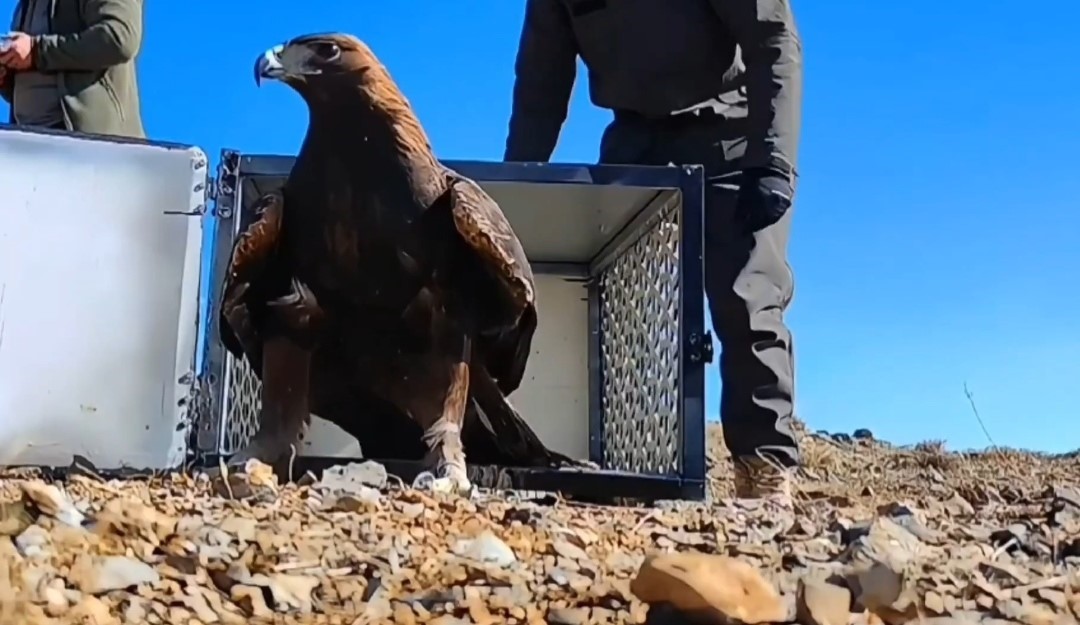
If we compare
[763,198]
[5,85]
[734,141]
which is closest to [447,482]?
[763,198]

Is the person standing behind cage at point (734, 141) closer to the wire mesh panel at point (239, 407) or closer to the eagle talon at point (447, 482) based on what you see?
the eagle talon at point (447, 482)

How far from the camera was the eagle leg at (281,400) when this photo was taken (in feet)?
11.3

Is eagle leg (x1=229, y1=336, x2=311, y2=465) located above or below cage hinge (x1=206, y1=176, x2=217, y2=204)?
below

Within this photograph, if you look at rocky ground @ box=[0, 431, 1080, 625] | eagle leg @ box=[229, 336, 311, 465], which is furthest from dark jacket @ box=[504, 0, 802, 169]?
rocky ground @ box=[0, 431, 1080, 625]

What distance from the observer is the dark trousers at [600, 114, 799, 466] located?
4.11 m

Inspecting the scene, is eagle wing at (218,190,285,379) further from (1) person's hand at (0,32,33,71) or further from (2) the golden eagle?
(1) person's hand at (0,32,33,71)

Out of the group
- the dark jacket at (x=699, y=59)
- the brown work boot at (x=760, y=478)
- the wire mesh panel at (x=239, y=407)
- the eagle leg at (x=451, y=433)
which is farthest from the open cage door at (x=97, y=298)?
the brown work boot at (x=760, y=478)

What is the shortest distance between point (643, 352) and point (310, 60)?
1396 millimetres

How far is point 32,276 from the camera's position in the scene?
11.7 ft

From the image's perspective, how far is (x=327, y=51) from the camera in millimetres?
3520

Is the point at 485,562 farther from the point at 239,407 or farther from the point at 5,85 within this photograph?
the point at 5,85

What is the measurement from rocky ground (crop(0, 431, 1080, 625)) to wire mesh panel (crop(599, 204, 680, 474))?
3.41ft

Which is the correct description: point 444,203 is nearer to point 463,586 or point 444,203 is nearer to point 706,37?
point 706,37

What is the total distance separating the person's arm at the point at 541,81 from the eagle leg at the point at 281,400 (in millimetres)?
1629
